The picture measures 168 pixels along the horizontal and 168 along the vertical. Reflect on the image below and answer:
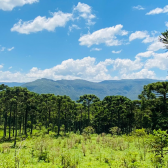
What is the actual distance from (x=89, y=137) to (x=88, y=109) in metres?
17.5

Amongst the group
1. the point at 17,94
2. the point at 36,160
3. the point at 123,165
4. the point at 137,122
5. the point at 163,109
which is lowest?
the point at 137,122

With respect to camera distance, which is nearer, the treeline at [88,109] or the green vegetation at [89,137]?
the green vegetation at [89,137]

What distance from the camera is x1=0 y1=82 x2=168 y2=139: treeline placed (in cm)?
3058

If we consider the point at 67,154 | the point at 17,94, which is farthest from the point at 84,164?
the point at 17,94

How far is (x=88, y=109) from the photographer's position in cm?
4841

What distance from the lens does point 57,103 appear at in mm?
42094

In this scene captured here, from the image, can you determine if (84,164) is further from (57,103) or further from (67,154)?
(57,103)

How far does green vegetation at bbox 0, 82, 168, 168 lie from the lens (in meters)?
12.5

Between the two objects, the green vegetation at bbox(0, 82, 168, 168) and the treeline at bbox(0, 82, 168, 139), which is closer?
the green vegetation at bbox(0, 82, 168, 168)

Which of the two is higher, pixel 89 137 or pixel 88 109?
pixel 88 109

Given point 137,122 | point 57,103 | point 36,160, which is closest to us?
point 36,160

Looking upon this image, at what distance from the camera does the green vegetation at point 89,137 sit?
12.5 meters

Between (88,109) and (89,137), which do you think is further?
(88,109)

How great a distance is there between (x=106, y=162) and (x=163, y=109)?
70.9ft
